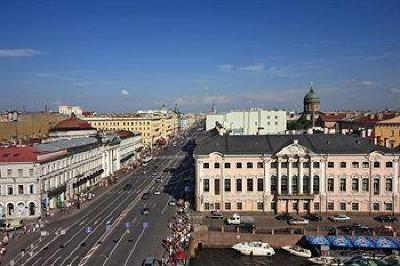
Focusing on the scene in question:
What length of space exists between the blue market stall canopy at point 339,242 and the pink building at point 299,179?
12.8 meters

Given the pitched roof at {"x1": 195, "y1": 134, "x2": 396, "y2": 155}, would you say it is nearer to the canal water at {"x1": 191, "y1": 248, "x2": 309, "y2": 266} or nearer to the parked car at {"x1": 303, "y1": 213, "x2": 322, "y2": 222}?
the parked car at {"x1": 303, "y1": 213, "x2": 322, "y2": 222}

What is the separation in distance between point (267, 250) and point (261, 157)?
680 inches

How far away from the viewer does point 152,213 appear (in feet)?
254

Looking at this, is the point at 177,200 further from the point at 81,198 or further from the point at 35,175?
the point at 35,175

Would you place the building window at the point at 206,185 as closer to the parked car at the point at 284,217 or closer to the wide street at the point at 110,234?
the wide street at the point at 110,234

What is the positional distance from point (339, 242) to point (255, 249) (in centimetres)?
1020

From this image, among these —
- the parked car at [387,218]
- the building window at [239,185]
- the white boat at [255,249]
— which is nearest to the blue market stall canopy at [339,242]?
the white boat at [255,249]

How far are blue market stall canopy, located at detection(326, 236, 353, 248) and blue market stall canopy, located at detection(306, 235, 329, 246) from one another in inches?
23.6

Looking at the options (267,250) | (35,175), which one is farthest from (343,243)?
(35,175)

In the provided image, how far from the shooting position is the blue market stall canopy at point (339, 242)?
60703mm

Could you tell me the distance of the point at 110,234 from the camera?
64.4 m

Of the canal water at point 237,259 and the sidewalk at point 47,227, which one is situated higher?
the sidewalk at point 47,227

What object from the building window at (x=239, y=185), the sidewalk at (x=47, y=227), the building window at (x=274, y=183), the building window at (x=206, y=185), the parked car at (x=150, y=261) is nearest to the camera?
the parked car at (x=150, y=261)

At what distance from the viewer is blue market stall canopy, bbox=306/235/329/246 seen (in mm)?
61562
